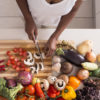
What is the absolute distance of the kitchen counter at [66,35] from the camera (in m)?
1.06

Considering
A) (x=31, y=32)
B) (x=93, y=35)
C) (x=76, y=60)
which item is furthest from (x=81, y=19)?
(x=31, y=32)

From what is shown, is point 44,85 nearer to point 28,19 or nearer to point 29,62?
point 29,62

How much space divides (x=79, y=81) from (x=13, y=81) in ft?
1.18

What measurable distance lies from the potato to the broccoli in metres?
0.40

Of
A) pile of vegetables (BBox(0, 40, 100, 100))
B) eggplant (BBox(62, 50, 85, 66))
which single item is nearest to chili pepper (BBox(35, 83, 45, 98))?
pile of vegetables (BBox(0, 40, 100, 100))

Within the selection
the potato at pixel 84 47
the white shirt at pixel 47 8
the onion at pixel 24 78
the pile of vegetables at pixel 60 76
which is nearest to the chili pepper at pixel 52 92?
the pile of vegetables at pixel 60 76

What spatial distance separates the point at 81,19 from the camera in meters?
1.65

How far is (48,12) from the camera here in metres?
0.90

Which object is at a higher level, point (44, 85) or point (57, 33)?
point (57, 33)

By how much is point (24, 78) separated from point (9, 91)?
104 mm

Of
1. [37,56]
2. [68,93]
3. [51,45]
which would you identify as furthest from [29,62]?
[68,93]

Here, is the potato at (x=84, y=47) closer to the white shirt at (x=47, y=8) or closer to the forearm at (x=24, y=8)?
the white shirt at (x=47, y=8)

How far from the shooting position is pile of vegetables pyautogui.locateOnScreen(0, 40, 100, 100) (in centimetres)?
95

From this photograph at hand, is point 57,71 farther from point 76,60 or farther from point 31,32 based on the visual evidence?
point 31,32
